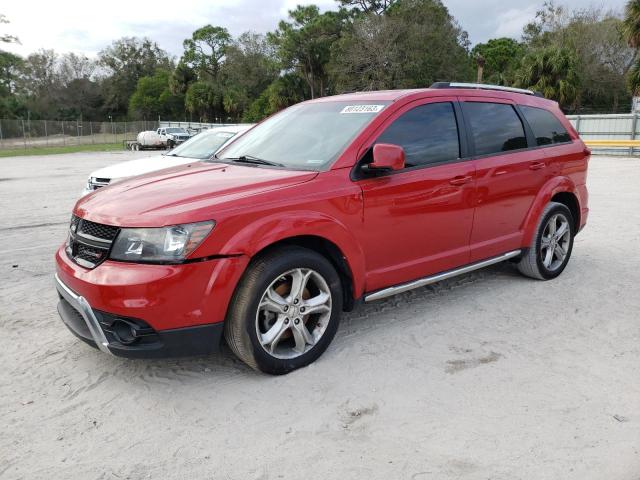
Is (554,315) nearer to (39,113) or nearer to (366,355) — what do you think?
(366,355)

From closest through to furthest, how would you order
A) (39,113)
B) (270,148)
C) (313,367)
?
1. (313,367)
2. (270,148)
3. (39,113)

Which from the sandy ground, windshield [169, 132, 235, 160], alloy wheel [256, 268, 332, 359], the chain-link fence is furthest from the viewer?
the chain-link fence

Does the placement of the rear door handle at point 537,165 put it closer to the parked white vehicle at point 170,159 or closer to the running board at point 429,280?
the running board at point 429,280

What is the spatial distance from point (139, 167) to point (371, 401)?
6.04 metres

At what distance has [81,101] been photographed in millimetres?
80000

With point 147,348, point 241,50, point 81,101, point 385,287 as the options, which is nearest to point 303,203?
point 385,287

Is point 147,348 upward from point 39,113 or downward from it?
downward

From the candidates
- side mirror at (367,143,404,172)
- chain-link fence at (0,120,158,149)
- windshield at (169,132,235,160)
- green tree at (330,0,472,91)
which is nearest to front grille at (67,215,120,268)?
side mirror at (367,143,404,172)

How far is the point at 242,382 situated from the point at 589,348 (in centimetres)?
241

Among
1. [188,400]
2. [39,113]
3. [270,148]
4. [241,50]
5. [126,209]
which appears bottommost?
[188,400]

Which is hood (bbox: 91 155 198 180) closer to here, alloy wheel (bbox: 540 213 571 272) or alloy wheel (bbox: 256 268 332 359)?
alloy wheel (bbox: 256 268 332 359)

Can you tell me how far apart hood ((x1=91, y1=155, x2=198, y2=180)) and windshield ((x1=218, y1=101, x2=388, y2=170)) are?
3378 mm

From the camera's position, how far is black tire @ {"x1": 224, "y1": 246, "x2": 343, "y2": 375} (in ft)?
10.6

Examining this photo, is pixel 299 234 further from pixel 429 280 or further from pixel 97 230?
pixel 429 280
